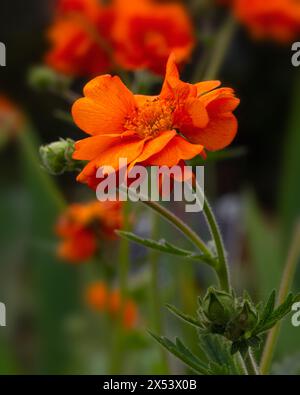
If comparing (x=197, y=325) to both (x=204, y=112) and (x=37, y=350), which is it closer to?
(x=204, y=112)

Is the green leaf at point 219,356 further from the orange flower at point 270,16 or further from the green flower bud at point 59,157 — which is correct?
the orange flower at point 270,16

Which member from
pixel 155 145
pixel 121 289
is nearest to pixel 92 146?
pixel 155 145

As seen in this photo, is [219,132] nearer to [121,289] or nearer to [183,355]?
[183,355]

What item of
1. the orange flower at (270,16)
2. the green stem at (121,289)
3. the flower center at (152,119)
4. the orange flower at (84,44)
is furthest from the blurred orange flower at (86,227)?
the flower center at (152,119)

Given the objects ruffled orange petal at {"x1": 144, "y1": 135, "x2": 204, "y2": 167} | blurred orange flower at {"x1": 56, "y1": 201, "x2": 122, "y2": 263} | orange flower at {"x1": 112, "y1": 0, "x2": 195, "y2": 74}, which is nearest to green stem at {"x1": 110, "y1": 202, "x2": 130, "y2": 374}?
blurred orange flower at {"x1": 56, "y1": 201, "x2": 122, "y2": 263}

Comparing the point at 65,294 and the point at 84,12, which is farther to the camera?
the point at 65,294

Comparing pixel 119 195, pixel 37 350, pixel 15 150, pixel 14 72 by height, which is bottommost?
pixel 119 195
